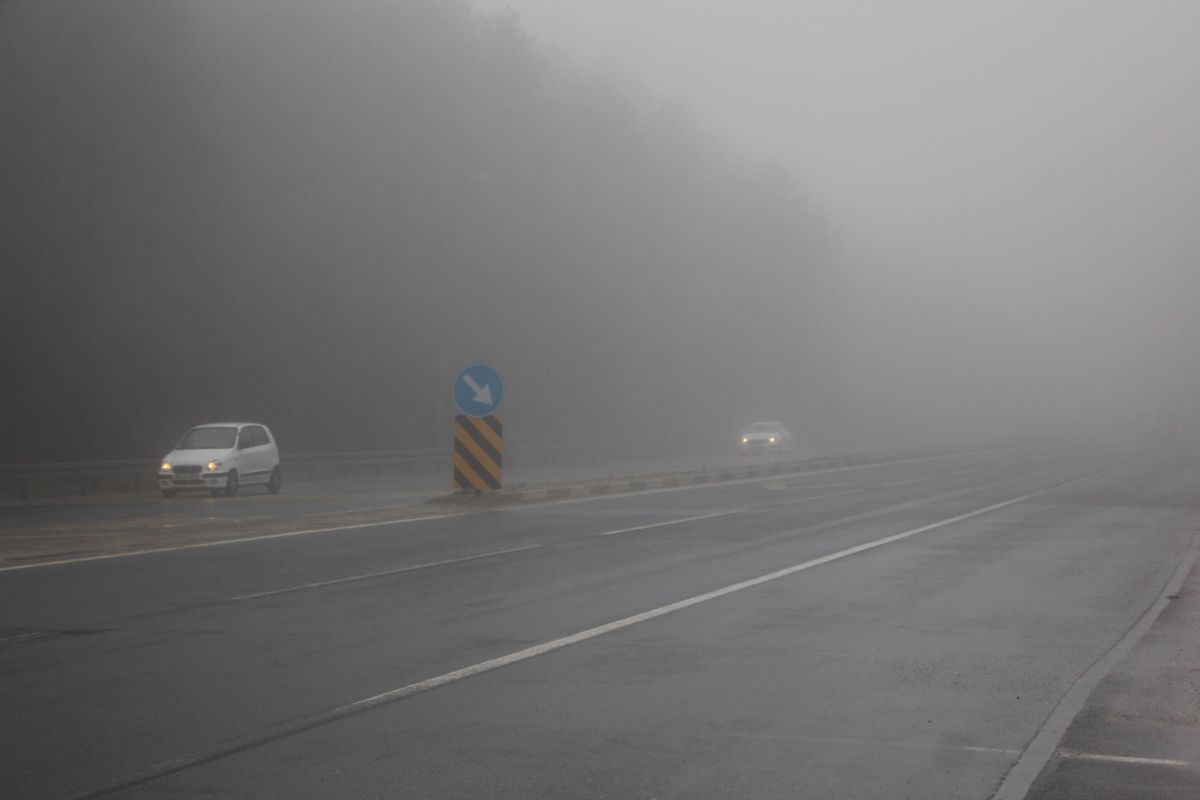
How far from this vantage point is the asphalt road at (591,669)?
6680mm

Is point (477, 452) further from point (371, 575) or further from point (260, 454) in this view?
point (371, 575)

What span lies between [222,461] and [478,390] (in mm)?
8493

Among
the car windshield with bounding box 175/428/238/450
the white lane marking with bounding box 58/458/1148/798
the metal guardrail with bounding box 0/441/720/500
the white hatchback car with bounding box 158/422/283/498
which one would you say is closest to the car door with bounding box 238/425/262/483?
the white hatchback car with bounding box 158/422/283/498

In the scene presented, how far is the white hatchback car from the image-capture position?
30.8 meters

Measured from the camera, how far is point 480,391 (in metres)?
25.7

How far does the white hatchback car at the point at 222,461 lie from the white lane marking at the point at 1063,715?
2301 centimetres

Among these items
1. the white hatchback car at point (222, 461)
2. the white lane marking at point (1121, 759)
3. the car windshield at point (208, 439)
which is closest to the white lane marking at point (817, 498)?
the white hatchback car at point (222, 461)

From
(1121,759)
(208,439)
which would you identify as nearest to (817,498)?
(208,439)

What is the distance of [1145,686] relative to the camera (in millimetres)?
8891

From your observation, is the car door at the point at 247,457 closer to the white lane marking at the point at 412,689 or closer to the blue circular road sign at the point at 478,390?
the blue circular road sign at the point at 478,390

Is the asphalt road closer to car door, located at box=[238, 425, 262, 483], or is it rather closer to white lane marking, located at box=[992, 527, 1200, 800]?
white lane marking, located at box=[992, 527, 1200, 800]

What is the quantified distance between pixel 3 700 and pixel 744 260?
90555mm

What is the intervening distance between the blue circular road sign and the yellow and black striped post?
1.00 feet

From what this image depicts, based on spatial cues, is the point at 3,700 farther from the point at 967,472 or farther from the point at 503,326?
the point at 503,326
